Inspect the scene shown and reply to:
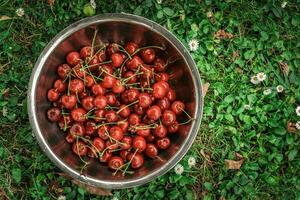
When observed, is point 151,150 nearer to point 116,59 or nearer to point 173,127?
point 173,127

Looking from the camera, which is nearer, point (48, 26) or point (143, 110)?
point (143, 110)

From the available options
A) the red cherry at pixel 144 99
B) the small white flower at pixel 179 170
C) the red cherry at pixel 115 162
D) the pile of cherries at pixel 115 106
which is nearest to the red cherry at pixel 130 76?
the pile of cherries at pixel 115 106

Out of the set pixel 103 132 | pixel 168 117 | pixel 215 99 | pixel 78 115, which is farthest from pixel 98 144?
pixel 215 99

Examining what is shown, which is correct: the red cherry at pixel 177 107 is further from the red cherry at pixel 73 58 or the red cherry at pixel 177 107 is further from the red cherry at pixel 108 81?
the red cherry at pixel 73 58

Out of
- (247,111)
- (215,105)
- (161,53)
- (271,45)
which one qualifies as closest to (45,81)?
(161,53)

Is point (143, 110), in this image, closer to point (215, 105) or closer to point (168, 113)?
point (168, 113)

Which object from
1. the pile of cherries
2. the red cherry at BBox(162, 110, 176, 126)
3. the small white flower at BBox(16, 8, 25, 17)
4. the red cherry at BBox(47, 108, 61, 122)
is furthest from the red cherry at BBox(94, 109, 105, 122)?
the small white flower at BBox(16, 8, 25, 17)

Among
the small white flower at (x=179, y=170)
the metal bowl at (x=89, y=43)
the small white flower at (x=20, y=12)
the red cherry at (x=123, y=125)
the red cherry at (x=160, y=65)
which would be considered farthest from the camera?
the small white flower at (x=20, y=12)
